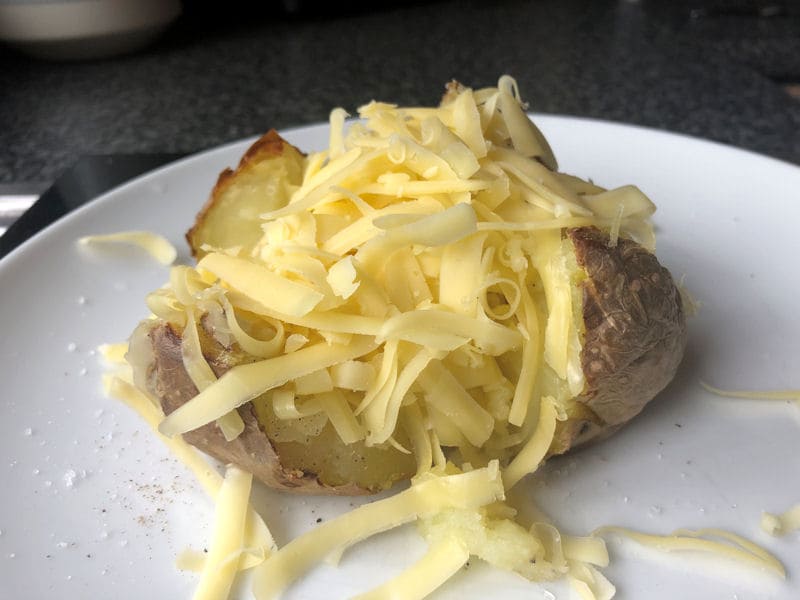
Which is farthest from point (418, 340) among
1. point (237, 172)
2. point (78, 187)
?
point (78, 187)

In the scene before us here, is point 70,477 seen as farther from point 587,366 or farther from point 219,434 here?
point 587,366

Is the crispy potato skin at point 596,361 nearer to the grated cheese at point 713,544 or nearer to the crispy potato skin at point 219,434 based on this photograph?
the crispy potato skin at point 219,434

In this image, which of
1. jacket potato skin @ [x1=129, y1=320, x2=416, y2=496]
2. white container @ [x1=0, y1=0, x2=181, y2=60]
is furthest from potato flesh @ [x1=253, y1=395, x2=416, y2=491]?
white container @ [x1=0, y1=0, x2=181, y2=60]

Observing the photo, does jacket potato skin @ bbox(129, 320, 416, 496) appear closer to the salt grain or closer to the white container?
the salt grain

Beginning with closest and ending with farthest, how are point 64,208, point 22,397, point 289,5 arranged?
point 22,397, point 64,208, point 289,5

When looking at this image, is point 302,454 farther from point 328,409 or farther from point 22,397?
point 22,397

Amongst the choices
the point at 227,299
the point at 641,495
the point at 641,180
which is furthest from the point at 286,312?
the point at 641,180

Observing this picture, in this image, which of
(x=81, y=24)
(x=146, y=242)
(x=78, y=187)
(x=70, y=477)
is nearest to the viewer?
(x=70, y=477)
